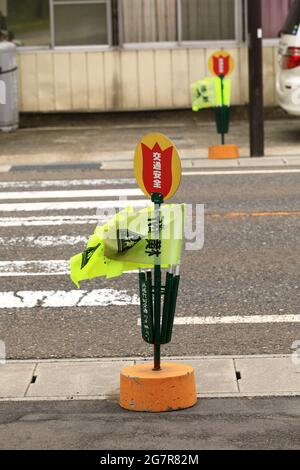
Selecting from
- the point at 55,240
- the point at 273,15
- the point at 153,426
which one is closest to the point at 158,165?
the point at 153,426

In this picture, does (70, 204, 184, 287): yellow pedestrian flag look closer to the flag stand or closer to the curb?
the flag stand

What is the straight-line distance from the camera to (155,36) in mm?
22328

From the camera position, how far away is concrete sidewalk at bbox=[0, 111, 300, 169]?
18484mm

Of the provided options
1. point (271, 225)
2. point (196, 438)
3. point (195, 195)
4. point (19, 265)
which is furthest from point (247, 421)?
point (195, 195)

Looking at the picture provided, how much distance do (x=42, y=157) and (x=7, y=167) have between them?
35.1 inches

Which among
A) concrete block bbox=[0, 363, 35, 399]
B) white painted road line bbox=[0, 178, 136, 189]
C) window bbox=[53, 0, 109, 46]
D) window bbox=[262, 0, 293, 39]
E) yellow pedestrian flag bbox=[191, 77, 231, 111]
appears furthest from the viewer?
window bbox=[262, 0, 293, 39]

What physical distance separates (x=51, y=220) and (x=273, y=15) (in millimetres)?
9744

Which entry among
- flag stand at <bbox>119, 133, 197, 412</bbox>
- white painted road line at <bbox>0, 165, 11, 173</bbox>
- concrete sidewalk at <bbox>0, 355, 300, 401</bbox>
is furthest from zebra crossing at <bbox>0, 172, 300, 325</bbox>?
flag stand at <bbox>119, 133, 197, 412</bbox>

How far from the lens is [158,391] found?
768cm

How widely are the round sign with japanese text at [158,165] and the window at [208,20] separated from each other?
15.0 m

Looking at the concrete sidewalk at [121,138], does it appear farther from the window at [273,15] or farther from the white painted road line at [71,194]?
the white painted road line at [71,194]

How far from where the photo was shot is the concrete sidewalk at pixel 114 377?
26.4ft

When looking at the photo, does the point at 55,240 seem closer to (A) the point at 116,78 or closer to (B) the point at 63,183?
(B) the point at 63,183

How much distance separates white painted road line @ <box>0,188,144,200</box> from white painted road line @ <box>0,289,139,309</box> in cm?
462
